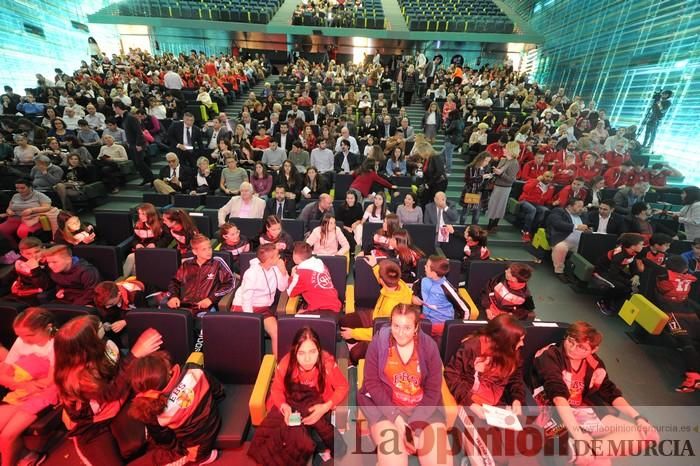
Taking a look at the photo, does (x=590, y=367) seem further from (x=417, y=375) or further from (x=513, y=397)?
(x=417, y=375)

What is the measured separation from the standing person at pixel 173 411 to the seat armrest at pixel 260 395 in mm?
210

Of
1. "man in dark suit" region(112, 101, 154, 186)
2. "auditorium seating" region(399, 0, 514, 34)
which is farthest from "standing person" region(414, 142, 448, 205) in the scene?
"auditorium seating" region(399, 0, 514, 34)

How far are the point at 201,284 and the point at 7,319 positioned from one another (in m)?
1.33

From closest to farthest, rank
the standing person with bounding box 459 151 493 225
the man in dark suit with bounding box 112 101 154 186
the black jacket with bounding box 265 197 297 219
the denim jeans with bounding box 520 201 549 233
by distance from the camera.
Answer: the black jacket with bounding box 265 197 297 219 < the standing person with bounding box 459 151 493 225 < the denim jeans with bounding box 520 201 549 233 < the man in dark suit with bounding box 112 101 154 186

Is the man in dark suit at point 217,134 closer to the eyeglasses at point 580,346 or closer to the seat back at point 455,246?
the seat back at point 455,246

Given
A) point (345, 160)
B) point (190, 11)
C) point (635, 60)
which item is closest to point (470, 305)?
point (345, 160)

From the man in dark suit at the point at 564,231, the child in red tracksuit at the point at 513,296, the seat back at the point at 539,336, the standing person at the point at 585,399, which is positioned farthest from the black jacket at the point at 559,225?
the standing person at the point at 585,399

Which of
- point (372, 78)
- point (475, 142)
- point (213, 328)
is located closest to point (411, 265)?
point (213, 328)

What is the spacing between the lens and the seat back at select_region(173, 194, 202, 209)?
511 centimetres

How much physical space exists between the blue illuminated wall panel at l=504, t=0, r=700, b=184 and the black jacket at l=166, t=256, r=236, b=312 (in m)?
9.15

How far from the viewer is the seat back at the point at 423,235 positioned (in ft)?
13.9

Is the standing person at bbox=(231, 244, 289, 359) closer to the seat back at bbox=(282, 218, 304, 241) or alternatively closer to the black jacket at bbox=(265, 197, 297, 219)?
the seat back at bbox=(282, 218, 304, 241)

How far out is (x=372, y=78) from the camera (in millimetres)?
11883

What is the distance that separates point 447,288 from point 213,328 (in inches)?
71.9
